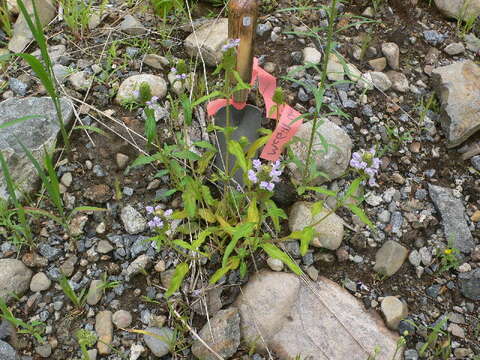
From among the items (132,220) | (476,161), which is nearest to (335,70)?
(476,161)

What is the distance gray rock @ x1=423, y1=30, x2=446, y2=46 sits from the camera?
9.50ft

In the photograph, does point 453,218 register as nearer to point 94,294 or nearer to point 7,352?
point 94,294

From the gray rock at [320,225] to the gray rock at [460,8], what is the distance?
5.07 ft

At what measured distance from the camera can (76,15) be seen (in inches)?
109

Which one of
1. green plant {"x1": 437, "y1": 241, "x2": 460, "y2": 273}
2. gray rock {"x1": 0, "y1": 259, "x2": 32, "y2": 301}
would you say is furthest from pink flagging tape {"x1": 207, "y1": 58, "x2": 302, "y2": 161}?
gray rock {"x1": 0, "y1": 259, "x2": 32, "y2": 301}

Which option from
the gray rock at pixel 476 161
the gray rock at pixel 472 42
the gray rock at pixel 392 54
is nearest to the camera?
the gray rock at pixel 476 161

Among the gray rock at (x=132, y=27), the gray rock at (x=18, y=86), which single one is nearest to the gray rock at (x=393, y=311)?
the gray rock at (x=132, y=27)

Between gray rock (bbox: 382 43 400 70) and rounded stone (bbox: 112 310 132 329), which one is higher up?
gray rock (bbox: 382 43 400 70)

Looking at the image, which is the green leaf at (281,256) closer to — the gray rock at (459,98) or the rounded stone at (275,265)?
the rounded stone at (275,265)

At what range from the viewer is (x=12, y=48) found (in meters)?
2.79

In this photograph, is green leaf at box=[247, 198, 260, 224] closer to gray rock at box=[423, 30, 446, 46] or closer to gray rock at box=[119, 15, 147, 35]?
gray rock at box=[119, 15, 147, 35]

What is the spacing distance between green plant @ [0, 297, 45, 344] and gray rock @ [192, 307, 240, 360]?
23.1 inches

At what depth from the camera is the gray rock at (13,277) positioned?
79.1 inches

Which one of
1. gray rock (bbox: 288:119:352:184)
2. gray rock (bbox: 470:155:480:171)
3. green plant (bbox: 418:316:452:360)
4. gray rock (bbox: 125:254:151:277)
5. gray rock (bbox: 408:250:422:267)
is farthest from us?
gray rock (bbox: 470:155:480:171)
